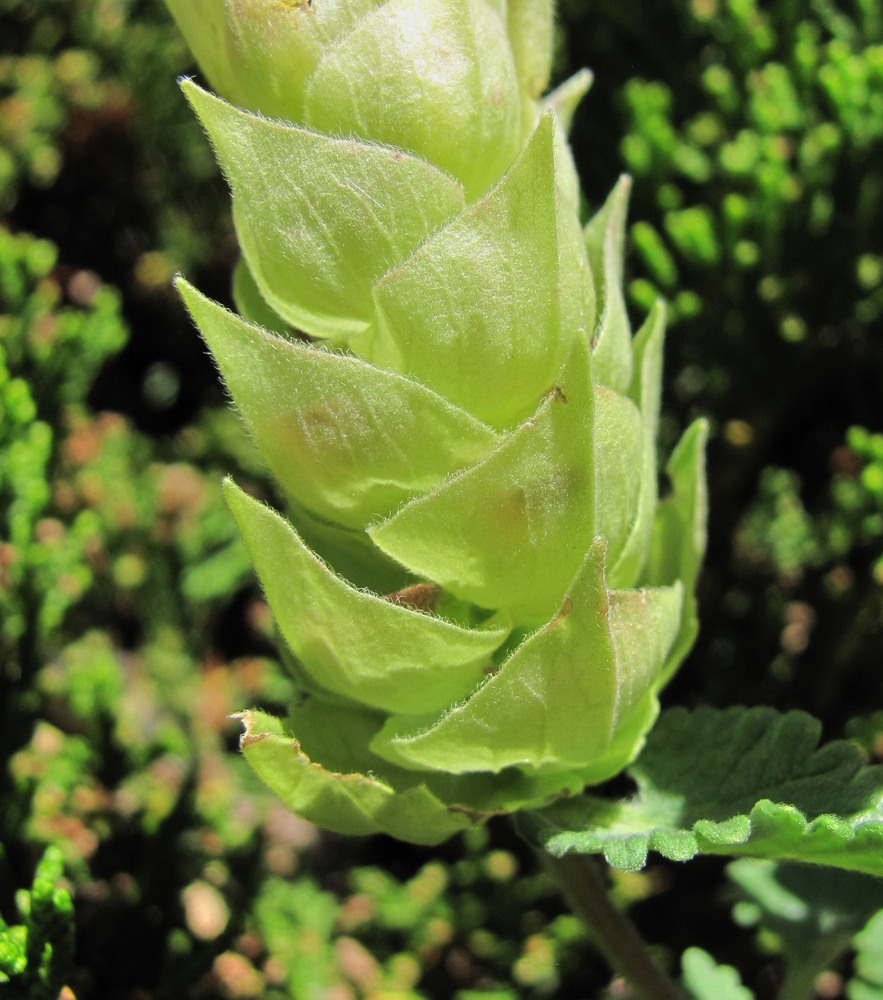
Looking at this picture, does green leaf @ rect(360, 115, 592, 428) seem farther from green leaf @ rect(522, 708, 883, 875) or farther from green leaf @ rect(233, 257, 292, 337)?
green leaf @ rect(522, 708, 883, 875)

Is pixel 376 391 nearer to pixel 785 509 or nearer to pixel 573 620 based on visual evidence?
pixel 573 620

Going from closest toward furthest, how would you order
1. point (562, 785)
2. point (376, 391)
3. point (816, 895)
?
point (376, 391), point (562, 785), point (816, 895)

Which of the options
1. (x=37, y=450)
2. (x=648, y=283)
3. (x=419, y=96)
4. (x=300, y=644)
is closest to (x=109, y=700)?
(x=37, y=450)

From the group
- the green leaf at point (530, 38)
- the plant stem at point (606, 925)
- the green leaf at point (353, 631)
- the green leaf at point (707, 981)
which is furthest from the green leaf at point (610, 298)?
the green leaf at point (707, 981)

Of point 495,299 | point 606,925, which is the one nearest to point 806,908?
point 606,925

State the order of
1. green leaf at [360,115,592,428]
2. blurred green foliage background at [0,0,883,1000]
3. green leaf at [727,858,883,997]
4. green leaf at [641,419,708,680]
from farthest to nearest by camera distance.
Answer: blurred green foliage background at [0,0,883,1000] < green leaf at [727,858,883,997] < green leaf at [641,419,708,680] < green leaf at [360,115,592,428]

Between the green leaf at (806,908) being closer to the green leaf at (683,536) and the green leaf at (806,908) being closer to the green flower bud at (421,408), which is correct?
the green leaf at (683,536)

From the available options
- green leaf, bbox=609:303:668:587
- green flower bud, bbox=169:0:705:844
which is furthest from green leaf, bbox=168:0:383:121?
green leaf, bbox=609:303:668:587
